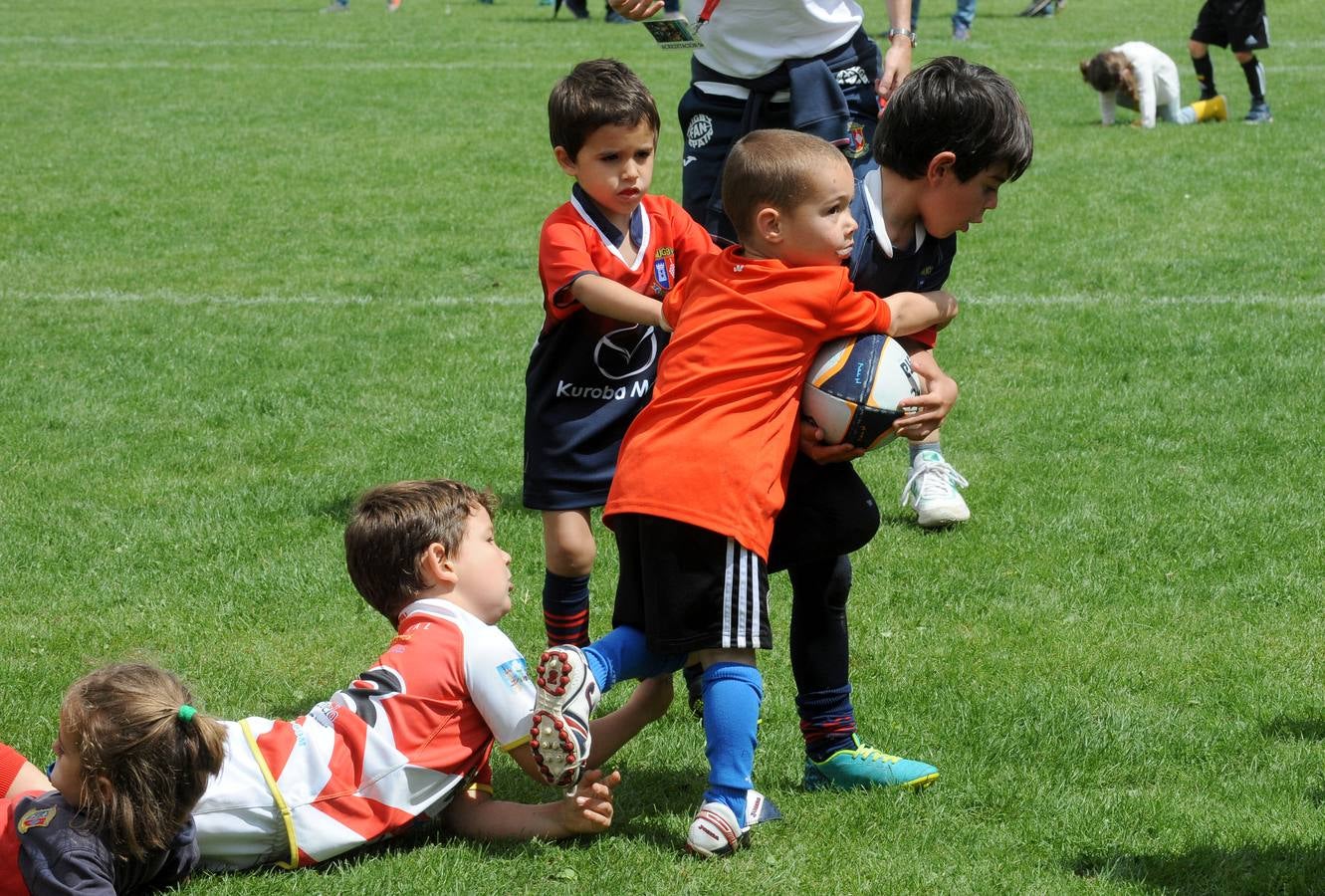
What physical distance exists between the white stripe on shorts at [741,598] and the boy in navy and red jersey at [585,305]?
0.99 meters

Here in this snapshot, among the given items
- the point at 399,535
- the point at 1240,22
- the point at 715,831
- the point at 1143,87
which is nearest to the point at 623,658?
the point at 715,831

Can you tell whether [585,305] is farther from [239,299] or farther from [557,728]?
[239,299]

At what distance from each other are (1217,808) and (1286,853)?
24cm

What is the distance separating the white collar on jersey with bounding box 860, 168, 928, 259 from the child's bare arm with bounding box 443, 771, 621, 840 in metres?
1.44

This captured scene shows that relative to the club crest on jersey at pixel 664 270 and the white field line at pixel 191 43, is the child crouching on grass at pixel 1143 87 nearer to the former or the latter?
the white field line at pixel 191 43

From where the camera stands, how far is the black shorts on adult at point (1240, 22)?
15.7 metres

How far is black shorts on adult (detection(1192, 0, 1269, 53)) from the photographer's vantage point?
15695 mm

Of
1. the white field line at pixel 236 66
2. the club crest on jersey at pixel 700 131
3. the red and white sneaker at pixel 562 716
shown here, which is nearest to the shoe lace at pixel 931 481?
the club crest on jersey at pixel 700 131

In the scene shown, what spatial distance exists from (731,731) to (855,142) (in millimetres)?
2679

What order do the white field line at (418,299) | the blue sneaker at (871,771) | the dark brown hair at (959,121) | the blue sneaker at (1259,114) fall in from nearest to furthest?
the dark brown hair at (959,121)
the blue sneaker at (871,771)
the white field line at (418,299)
the blue sneaker at (1259,114)

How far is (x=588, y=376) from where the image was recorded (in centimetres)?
443

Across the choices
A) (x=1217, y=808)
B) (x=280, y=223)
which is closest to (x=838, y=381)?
(x=1217, y=808)

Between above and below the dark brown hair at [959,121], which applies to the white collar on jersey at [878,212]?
below

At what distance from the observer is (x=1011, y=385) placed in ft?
25.5
